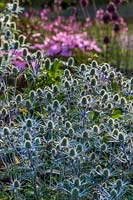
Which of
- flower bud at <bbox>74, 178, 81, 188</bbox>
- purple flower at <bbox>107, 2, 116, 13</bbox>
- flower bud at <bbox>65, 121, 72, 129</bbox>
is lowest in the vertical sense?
flower bud at <bbox>74, 178, 81, 188</bbox>

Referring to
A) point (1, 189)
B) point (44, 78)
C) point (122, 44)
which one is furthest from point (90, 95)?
point (122, 44)

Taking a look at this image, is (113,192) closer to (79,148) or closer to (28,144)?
(79,148)

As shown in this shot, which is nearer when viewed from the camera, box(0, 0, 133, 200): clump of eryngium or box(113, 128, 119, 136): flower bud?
box(0, 0, 133, 200): clump of eryngium

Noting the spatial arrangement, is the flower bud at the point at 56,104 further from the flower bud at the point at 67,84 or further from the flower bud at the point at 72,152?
the flower bud at the point at 72,152

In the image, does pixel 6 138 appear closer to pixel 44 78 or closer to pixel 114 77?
pixel 114 77

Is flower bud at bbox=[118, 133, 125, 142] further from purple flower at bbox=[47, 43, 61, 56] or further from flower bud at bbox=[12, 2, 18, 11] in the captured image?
purple flower at bbox=[47, 43, 61, 56]

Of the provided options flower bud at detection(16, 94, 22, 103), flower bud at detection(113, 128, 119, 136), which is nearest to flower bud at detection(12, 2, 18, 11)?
flower bud at detection(16, 94, 22, 103)

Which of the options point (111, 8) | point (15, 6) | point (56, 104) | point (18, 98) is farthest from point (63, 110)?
point (111, 8)

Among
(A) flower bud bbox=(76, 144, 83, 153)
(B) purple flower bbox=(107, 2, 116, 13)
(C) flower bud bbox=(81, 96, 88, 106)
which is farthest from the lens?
(B) purple flower bbox=(107, 2, 116, 13)

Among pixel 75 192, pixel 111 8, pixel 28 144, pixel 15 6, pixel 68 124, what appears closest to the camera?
pixel 75 192

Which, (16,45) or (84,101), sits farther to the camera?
(16,45)

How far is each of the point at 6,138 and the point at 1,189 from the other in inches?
12.5

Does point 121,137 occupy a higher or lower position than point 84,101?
lower

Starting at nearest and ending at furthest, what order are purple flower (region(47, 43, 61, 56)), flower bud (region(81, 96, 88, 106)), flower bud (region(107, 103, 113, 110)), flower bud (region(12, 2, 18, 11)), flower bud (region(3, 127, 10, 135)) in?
flower bud (region(3, 127, 10, 135)) < flower bud (region(81, 96, 88, 106)) < flower bud (region(107, 103, 113, 110)) < flower bud (region(12, 2, 18, 11)) < purple flower (region(47, 43, 61, 56))
